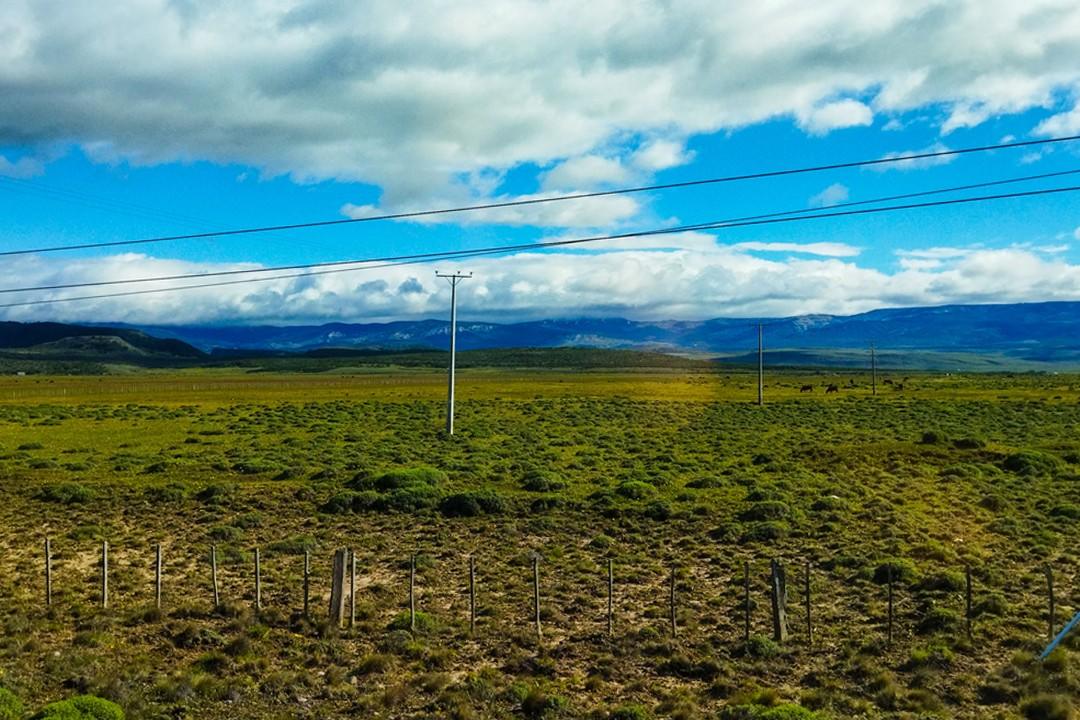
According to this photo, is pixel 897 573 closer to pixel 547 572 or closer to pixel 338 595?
pixel 547 572

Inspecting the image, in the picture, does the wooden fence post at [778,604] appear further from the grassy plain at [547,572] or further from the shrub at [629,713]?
the shrub at [629,713]

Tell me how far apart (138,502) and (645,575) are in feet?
80.7

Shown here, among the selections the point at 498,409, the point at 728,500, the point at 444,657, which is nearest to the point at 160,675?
the point at 444,657

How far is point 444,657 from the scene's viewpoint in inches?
765

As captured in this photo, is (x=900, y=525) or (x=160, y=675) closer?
(x=160, y=675)

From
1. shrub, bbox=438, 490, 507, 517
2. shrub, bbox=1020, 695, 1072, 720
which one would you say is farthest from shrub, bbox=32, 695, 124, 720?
shrub, bbox=438, 490, 507, 517

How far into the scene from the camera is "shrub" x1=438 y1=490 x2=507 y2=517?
36.5m

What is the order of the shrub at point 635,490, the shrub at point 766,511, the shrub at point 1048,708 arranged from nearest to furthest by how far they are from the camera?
1. the shrub at point 1048,708
2. the shrub at point 766,511
3. the shrub at point 635,490

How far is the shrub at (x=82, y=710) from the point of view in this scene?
1532cm

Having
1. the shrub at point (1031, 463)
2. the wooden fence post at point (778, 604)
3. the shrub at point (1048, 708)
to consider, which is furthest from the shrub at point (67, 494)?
the shrub at point (1031, 463)

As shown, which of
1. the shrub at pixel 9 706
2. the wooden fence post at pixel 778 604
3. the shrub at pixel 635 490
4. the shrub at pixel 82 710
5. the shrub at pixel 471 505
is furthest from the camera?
the shrub at pixel 635 490

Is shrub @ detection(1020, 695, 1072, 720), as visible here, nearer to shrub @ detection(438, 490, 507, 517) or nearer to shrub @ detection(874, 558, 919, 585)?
shrub @ detection(874, 558, 919, 585)

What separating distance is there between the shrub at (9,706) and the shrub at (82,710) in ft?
1.28

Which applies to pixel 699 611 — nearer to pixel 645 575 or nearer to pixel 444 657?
pixel 645 575
